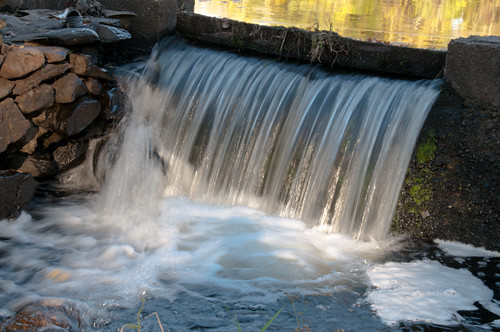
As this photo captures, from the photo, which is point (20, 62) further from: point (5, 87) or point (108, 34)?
point (108, 34)

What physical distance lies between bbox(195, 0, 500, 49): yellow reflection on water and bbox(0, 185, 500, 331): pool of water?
5164 mm

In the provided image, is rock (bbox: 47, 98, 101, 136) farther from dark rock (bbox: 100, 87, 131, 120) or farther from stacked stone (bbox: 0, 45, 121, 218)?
dark rock (bbox: 100, 87, 131, 120)

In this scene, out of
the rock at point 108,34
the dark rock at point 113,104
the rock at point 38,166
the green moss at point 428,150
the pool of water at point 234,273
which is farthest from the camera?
the rock at point 108,34

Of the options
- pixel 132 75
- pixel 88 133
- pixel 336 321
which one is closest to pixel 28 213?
pixel 88 133

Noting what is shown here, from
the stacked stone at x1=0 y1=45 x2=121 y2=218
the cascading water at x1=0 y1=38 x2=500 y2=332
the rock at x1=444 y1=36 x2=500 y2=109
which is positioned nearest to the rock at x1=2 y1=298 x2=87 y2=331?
the cascading water at x1=0 y1=38 x2=500 y2=332

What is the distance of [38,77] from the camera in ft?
18.9

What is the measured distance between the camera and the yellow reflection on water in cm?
1023

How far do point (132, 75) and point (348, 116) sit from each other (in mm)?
2849

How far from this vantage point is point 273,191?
5.91 meters

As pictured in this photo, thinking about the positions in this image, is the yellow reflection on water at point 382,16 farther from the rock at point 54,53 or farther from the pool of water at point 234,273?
the pool of water at point 234,273

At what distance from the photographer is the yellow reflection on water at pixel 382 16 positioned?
10234 millimetres

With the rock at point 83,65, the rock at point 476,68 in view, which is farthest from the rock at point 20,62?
the rock at point 476,68

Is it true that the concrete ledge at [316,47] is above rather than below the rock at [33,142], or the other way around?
above

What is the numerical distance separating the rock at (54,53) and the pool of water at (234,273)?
5.04 feet
